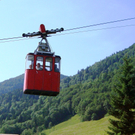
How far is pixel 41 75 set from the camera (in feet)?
59.8

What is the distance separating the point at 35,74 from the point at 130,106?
29.7 metres

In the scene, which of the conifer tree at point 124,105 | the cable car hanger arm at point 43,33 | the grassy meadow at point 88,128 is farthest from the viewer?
the grassy meadow at point 88,128

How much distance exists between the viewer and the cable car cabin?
59.2 feet

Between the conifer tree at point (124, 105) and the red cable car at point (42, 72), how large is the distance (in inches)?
1051

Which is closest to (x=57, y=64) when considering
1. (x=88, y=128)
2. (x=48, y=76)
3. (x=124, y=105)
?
(x=48, y=76)

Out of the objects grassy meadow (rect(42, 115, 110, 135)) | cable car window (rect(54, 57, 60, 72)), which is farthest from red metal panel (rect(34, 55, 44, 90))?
grassy meadow (rect(42, 115, 110, 135))

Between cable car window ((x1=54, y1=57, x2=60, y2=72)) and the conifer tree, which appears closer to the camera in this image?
cable car window ((x1=54, y1=57, x2=60, y2=72))

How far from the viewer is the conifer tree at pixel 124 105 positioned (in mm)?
42625

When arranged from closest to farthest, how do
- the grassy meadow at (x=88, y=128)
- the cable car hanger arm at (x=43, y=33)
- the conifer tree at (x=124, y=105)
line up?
the cable car hanger arm at (x=43, y=33)
the conifer tree at (x=124, y=105)
the grassy meadow at (x=88, y=128)

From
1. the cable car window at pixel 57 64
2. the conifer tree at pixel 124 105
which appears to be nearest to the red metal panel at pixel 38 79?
the cable car window at pixel 57 64

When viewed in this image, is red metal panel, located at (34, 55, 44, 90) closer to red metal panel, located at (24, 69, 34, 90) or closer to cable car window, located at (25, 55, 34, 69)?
red metal panel, located at (24, 69, 34, 90)

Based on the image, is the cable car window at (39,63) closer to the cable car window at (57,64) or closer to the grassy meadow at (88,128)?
the cable car window at (57,64)

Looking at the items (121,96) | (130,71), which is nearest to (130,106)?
(121,96)

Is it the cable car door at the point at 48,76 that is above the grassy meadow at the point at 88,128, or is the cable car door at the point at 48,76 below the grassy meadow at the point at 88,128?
above
